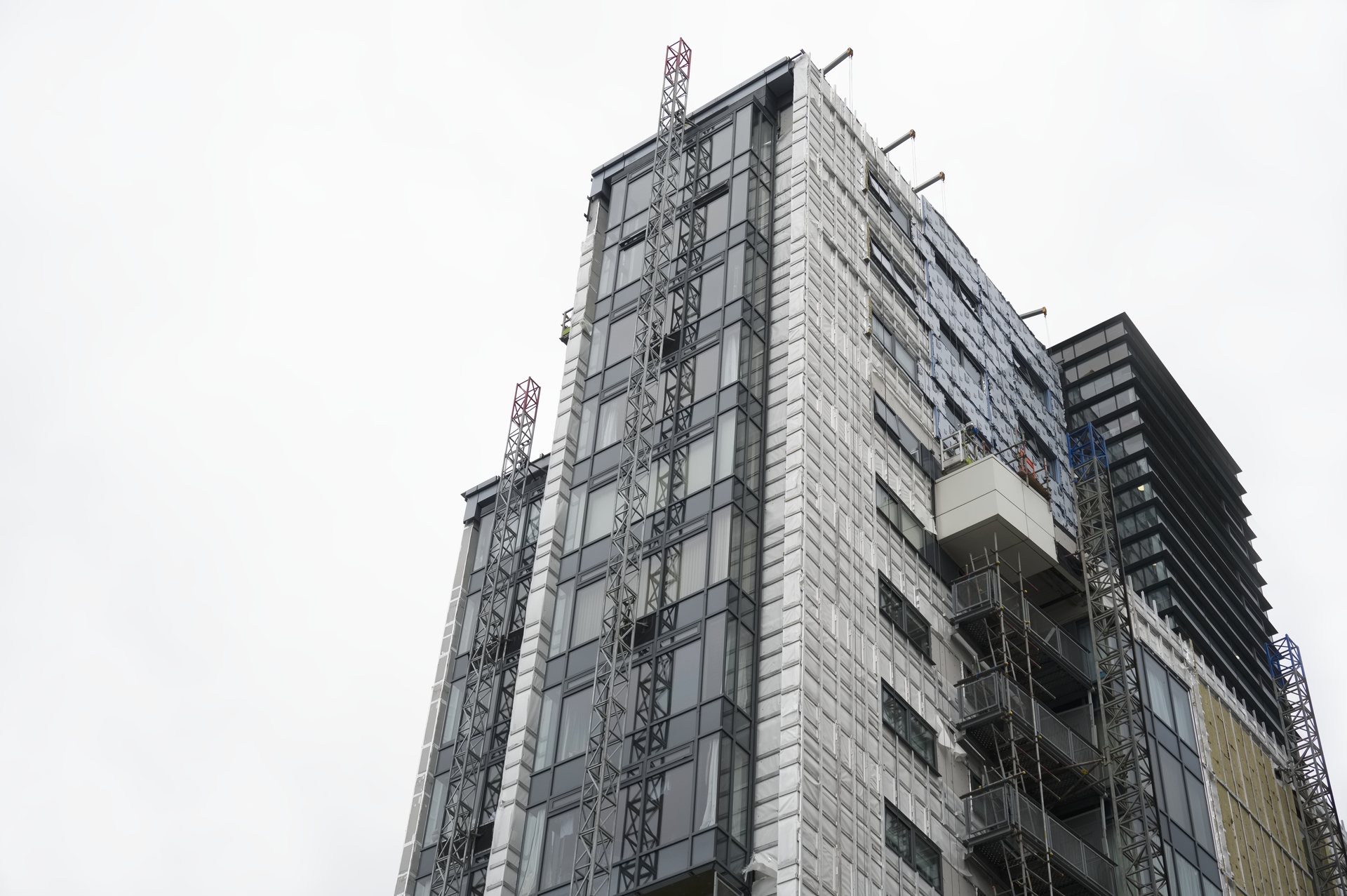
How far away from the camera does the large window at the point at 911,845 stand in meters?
51.4

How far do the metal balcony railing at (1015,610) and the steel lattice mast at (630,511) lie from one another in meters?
13.3

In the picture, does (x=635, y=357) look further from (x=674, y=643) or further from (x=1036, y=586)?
(x=1036, y=586)

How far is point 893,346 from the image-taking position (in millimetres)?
69375

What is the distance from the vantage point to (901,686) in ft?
184

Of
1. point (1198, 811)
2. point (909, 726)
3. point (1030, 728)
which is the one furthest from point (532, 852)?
point (1198, 811)

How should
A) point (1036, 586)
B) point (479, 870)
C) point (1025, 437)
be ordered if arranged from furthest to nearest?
point (1025, 437) < point (1036, 586) < point (479, 870)

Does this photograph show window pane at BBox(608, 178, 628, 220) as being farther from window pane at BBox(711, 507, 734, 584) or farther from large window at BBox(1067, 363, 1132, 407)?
large window at BBox(1067, 363, 1132, 407)

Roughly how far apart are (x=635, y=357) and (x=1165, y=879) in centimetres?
2818

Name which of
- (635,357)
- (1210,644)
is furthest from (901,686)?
(1210,644)

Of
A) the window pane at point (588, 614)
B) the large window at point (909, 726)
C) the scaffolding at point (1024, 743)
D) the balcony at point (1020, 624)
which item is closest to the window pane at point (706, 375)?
the window pane at point (588, 614)

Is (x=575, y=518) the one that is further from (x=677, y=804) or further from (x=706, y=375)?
(x=677, y=804)

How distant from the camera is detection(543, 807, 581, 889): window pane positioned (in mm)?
50844

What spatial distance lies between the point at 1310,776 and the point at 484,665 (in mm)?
43819

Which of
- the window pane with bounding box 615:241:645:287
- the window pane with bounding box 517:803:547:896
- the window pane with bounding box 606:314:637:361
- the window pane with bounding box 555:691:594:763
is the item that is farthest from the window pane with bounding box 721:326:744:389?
the window pane with bounding box 517:803:547:896
